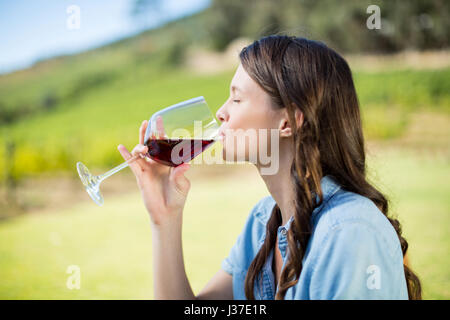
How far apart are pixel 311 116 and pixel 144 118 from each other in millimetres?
11247

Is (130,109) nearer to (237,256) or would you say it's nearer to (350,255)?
(237,256)

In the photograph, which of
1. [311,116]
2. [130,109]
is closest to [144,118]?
[130,109]

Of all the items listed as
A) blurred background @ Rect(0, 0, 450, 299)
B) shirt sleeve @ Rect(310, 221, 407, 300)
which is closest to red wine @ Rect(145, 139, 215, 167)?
shirt sleeve @ Rect(310, 221, 407, 300)

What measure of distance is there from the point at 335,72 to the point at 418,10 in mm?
11273

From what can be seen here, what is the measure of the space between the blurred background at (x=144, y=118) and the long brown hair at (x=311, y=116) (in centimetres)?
293

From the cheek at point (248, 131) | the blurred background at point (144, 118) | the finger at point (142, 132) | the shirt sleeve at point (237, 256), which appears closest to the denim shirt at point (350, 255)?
the cheek at point (248, 131)

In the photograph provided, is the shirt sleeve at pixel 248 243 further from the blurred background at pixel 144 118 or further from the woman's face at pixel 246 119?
the blurred background at pixel 144 118

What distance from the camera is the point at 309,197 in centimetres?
142

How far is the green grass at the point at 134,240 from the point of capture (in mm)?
5090

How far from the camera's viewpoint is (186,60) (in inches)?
578

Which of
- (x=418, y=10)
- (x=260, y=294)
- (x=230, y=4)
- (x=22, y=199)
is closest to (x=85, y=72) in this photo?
(x=230, y=4)

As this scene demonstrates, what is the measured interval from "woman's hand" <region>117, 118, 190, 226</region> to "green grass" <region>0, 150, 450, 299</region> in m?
2.41

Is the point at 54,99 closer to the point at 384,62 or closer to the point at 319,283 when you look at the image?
the point at 384,62
